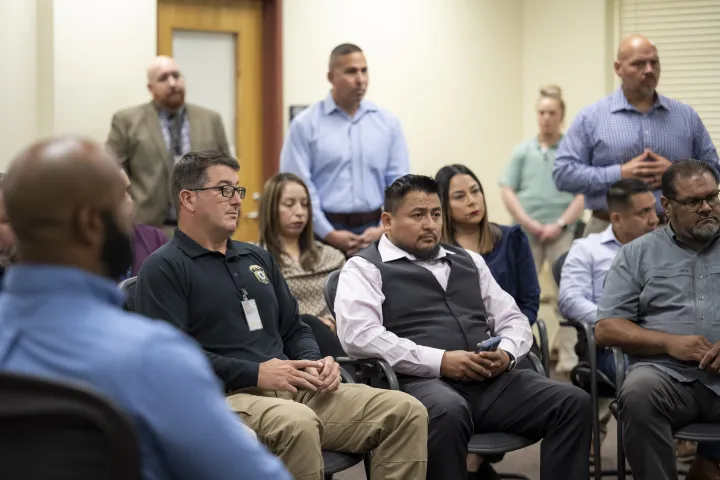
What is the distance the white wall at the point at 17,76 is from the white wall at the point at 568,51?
A: 143 inches

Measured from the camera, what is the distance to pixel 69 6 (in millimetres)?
5809

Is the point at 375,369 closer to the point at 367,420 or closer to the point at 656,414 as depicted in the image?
the point at 367,420

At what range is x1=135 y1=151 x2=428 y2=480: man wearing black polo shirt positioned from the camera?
304 cm

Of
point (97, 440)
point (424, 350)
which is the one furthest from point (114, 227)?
point (424, 350)

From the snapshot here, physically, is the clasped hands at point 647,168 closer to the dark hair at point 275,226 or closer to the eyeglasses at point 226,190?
the dark hair at point 275,226

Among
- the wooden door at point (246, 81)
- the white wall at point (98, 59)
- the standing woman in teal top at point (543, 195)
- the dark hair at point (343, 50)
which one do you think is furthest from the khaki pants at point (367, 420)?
the standing woman in teal top at point (543, 195)

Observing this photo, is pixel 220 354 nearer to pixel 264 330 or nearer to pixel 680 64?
pixel 264 330

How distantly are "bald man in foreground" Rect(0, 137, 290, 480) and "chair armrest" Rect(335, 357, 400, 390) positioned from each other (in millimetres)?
2024

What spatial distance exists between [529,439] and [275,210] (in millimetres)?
1754

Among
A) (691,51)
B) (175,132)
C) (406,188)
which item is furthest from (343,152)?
(691,51)

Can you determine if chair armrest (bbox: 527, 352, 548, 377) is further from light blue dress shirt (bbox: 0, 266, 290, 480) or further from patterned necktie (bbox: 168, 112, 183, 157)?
patterned necktie (bbox: 168, 112, 183, 157)

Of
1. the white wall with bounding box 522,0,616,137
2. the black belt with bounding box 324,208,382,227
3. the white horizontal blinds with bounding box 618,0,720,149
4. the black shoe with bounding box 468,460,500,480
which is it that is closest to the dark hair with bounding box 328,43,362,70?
the black belt with bounding box 324,208,382,227

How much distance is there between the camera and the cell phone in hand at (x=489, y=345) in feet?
11.7

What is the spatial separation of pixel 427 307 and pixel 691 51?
4314mm
